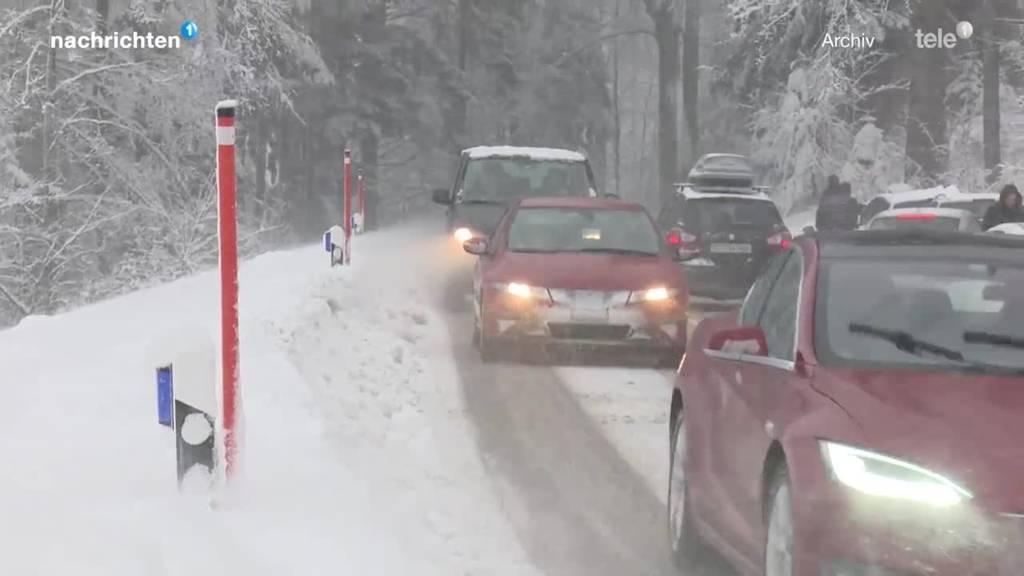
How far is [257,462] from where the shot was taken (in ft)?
26.7

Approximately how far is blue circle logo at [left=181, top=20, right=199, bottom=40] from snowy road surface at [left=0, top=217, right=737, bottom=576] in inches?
558

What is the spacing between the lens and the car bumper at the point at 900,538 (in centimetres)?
468

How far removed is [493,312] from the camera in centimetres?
1454

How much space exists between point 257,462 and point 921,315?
12.1ft

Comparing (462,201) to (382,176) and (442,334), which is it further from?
(382,176)

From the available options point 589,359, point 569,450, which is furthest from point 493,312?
point 569,450

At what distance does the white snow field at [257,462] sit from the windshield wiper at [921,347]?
203 cm

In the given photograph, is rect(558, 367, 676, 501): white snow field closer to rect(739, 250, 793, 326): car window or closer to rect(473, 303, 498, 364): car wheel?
rect(473, 303, 498, 364): car wheel

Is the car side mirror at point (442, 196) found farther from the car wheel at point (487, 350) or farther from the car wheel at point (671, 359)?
the car wheel at point (671, 359)

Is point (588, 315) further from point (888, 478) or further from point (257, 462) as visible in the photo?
point (888, 478)

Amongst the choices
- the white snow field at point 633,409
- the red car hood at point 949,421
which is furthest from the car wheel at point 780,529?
the white snow field at point 633,409

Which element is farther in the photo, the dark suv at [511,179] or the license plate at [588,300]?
the dark suv at [511,179]

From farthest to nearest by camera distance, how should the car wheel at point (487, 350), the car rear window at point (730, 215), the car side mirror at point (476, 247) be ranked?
the car rear window at point (730, 215), the car side mirror at point (476, 247), the car wheel at point (487, 350)

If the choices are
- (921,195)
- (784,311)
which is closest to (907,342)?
(784,311)
